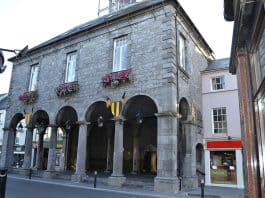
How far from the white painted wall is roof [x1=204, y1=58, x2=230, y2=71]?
20.5 inches

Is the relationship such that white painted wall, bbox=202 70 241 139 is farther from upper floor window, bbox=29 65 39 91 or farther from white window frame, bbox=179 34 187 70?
upper floor window, bbox=29 65 39 91

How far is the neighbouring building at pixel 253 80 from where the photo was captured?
4531 mm

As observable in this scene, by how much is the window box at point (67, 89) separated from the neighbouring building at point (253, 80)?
11.5m

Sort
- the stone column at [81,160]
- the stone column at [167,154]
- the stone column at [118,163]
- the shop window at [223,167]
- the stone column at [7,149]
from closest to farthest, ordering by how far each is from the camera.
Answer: the stone column at [167,154], the stone column at [118,163], the stone column at [81,160], the shop window at [223,167], the stone column at [7,149]

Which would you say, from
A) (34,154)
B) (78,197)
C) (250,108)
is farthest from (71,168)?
(250,108)

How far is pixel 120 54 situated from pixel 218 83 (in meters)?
6.79

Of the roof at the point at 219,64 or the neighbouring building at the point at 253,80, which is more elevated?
the roof at the point at 219,64

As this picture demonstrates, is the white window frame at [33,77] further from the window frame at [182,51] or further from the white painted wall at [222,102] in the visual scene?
the white painted wall at [222,102]

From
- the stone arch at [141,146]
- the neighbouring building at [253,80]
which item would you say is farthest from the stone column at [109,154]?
the neighbouring building at [253,80]

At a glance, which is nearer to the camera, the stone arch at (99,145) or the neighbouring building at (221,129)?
the neighbouring building at (221,129)

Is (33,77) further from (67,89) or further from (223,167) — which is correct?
(223,167)

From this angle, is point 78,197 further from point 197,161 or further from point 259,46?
point 197,161

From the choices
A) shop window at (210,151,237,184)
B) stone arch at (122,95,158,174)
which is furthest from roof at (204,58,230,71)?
shop window at (210,151,237,184)

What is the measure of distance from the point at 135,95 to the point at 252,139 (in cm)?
842
